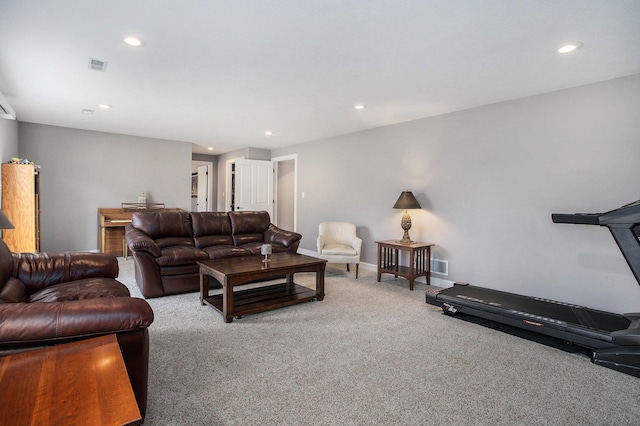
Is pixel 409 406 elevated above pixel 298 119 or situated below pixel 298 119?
below

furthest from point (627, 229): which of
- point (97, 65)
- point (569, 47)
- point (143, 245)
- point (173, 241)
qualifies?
point (173, 241)

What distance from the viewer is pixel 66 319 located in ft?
4.74

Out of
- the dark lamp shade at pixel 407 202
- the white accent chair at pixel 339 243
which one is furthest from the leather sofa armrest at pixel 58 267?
the dark lamp shade at pixel 407 202

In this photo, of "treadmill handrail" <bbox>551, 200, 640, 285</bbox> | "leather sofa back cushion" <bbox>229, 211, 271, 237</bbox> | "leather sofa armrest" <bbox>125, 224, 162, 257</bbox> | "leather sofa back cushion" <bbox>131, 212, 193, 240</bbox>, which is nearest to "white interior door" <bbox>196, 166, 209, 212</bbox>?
"leather sofa back cushion" <bbox>229, 211, 271, 237</bbox>

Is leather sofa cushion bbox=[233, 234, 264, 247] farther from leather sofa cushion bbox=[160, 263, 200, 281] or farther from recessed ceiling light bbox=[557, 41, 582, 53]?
recessed ceiling light bbox=[557, 41, 582, 53]

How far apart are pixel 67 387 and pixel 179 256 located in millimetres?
2908

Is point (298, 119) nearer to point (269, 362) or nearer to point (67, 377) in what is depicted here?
point (269, 362)

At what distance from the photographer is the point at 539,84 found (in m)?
3.34

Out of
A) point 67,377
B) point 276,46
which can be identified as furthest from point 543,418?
point 276,46

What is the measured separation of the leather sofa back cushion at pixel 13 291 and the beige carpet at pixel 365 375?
92 centimetres

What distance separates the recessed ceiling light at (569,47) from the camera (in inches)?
99.1

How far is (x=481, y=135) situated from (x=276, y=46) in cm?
279

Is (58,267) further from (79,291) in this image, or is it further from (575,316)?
(575,316)

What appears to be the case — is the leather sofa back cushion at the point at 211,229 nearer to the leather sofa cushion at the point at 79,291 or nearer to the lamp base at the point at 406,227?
the leather sofa cushion at the point at 79,291
